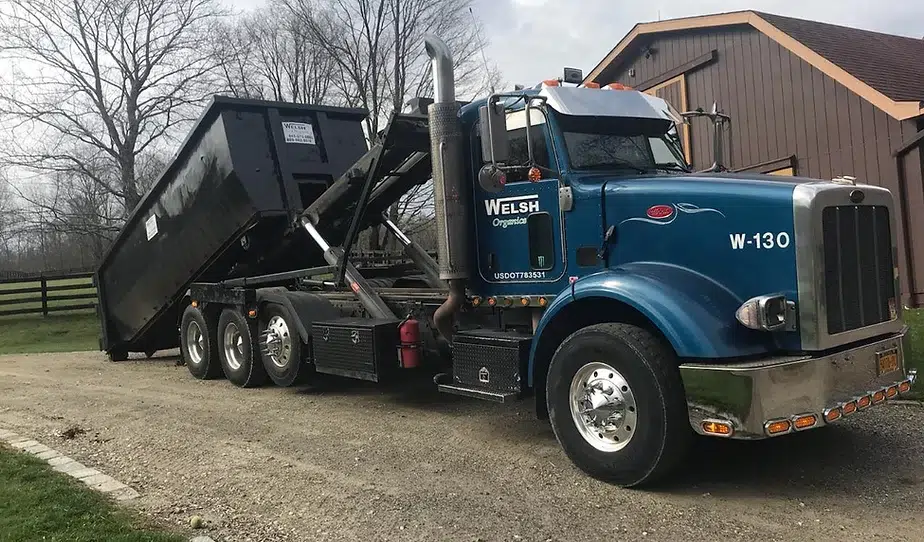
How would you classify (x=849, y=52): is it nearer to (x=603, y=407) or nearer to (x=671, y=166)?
(x=671, y=166)

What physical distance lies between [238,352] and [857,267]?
23.0 feet

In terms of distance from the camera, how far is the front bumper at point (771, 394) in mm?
4141

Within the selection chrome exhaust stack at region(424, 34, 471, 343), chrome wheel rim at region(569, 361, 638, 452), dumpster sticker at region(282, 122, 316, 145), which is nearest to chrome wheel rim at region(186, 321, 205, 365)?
dumpster sticker at region(282, 122, 316, 145)

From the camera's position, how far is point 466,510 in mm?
4484

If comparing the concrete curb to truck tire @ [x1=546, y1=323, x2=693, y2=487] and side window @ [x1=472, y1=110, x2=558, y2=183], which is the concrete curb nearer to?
truck tire @ [x1=546, y1=323, x2=693, y2=487]

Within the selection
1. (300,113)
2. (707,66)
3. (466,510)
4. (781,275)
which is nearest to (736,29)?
(707,66)

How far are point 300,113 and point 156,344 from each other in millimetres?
4874

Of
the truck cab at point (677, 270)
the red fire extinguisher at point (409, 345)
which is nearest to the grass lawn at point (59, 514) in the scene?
Result: the truck cab at point (677, 270)

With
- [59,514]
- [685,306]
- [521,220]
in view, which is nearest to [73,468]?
[59,514]

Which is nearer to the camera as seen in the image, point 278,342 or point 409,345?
point 409,345

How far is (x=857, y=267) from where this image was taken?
15.4 feet

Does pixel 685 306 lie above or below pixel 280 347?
→ above

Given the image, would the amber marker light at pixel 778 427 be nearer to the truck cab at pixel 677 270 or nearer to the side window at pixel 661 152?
the truck cab at pixel 677 270

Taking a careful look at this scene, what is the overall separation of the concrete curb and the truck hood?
3.65 m
